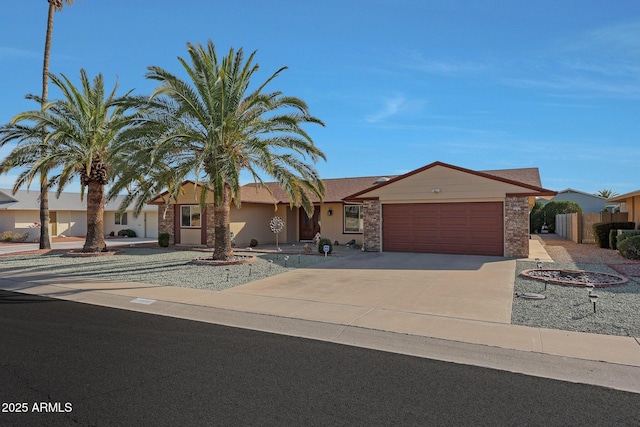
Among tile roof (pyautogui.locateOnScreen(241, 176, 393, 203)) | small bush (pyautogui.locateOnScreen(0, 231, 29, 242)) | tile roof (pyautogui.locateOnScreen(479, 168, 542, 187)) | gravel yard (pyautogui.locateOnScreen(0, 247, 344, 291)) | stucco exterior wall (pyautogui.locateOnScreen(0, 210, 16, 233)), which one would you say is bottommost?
gravel yard (pyautogui.locateOnScreen(0, 247, 344, 291))

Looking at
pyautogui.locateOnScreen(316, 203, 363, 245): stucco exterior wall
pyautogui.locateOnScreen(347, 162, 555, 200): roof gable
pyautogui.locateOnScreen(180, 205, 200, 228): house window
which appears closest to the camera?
pyautogui.locateOnScreen(347, 162, 555, 200): roof gable

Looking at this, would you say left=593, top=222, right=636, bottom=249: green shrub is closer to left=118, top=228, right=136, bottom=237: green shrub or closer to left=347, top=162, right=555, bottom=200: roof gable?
left=347, top=162, right=555, bottom=200: roof gable

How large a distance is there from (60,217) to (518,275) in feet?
124

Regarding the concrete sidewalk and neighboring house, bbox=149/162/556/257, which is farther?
neighboring house, bbox=149/162/556/257

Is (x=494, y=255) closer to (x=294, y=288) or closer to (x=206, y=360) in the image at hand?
(x=294, y=288)

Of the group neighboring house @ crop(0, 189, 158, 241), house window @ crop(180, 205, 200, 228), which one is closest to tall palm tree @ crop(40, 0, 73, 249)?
house window @ crop(180, 205, 200, 228)

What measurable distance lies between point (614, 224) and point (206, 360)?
21.3 meters

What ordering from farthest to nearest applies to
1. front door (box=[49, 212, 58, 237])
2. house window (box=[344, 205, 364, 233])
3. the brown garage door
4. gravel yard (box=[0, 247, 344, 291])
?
front door (box=[49, 212, 58, 237]) → house window (box=[344, 205, 364, 233]) → the brown garage door → gravel yard (box=[0, 247, 344, 291])

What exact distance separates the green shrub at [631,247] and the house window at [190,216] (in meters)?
19.5

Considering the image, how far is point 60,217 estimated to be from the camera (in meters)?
37.0

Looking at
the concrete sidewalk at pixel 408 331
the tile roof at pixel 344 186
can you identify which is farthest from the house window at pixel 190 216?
the concrete sidewalk at pixel 408 331

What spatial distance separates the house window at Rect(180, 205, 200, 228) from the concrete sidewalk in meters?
12.6

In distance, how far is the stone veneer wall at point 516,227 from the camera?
16109mm

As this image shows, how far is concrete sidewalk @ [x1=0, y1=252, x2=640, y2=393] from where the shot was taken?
5.31 meters
